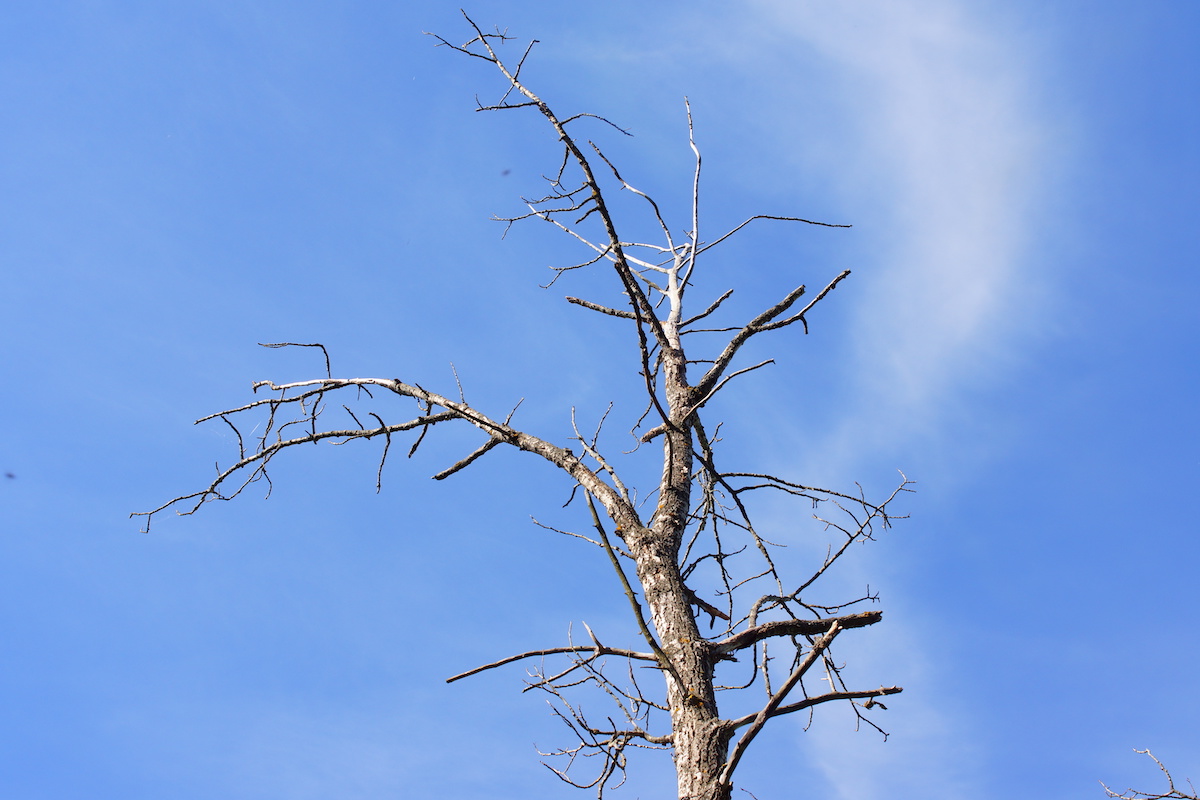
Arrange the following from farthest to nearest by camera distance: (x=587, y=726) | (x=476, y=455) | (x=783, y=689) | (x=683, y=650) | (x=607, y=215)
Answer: (x=476, y=455)
(x=607, y=215)
(x=587, y=726)
(x=683, y=650)
(x=783, y=689)

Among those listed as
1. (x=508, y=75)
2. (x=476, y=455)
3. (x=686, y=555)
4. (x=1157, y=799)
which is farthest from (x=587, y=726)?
(x=1157, y=799)

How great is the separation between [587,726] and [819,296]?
2.21m

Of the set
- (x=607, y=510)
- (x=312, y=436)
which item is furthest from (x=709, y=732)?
(x=312, y=436)

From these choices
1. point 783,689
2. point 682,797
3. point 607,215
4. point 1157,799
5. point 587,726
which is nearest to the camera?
point 783,689

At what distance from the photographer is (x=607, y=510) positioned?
3471 millimetres

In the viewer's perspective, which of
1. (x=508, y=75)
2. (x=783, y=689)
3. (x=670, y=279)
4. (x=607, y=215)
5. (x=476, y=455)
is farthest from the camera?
(x=670, y=279)

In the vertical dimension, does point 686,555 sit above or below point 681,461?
below

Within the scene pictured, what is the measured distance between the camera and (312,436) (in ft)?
13.5

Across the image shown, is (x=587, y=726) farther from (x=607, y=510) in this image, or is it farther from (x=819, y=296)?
(x=819, y=296)

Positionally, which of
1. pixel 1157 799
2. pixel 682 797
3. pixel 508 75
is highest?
pixel 508 75

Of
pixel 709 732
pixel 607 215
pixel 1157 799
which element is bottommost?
pixel 709 732

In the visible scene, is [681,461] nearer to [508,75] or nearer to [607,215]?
[607,215]

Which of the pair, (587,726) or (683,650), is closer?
(683,650)

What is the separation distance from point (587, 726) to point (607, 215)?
2091 mm
